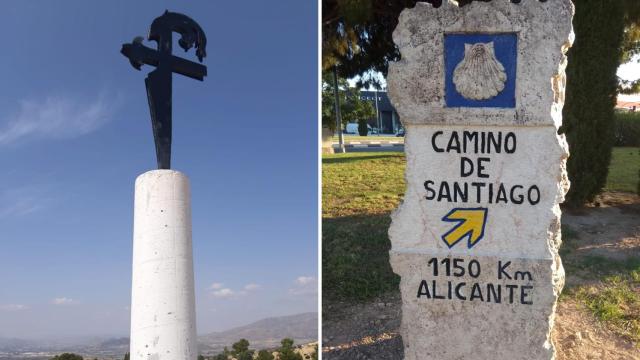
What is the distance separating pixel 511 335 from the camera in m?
3.26

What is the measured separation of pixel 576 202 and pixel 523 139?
15.4 ft

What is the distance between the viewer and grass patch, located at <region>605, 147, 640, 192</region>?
9112 mm

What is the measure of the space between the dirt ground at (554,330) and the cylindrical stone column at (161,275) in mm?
1602

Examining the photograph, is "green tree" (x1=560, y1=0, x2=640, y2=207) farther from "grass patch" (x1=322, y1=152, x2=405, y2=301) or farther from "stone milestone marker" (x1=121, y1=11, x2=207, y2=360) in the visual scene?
"stone milestone marker" (x1=121, y1=11, x2=207, y2=360)

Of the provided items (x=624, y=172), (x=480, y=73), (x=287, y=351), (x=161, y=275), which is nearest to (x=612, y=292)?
(x=287, y=351)

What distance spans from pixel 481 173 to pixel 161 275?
5.89 feet

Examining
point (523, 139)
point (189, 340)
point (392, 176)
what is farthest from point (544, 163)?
point (392, 176)

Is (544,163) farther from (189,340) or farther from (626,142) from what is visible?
(626,142)

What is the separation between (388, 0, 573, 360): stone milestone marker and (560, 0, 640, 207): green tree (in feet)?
14.3

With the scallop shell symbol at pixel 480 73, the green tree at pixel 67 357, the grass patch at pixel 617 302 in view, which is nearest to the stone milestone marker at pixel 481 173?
the scallop shell symbol at pixel 480 73

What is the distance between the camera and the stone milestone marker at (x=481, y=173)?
10.3 ft

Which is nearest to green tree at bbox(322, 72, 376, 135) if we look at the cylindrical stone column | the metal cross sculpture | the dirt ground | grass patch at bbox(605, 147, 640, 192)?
grass patch at bbox(605, 147, 640, 192)

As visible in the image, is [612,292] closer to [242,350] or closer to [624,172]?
[242,350]

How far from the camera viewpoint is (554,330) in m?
4.40
